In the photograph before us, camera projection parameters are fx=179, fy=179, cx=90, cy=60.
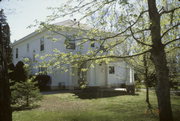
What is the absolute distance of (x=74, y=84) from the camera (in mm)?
20609

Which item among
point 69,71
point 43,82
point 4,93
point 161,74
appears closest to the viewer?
point 4,93

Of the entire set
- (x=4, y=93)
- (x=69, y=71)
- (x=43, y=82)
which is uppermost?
(x=69, y=71)

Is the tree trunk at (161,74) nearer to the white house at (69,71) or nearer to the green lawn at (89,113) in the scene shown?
the green lawn at (89,113)

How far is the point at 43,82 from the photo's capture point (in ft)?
64.6

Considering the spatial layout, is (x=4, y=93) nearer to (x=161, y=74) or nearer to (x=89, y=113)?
(x=161, y=74)

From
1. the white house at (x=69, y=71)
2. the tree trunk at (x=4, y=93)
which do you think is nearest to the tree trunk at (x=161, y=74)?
the tree trunk at (x=4, y=93)

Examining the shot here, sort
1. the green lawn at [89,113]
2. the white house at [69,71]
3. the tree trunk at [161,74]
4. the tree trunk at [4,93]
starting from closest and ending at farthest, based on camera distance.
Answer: the tree trunk at [4,93]
the tree trunk at [161,74]
the green lawn at [89,113]
the white house at [69,71]

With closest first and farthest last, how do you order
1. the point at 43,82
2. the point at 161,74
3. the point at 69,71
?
the point at 161,74, the point at 43,82, the point at 69,71

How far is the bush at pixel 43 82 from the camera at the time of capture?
1950 centimetres

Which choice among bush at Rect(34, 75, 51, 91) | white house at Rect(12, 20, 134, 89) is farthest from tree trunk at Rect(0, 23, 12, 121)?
bush at Rect(34, 75, 51, 91)

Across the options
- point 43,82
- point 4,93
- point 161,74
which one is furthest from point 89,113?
point 43,82

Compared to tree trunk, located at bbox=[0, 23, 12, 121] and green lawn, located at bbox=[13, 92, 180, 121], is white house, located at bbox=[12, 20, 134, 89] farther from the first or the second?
tree trunk, located at bbox=[0, 23, 12, 121]

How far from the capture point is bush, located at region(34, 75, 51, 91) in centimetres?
1950

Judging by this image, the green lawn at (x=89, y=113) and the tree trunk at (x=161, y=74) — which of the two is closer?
the tree trunk at (x=161, y=74)
